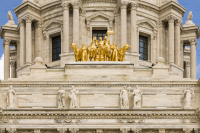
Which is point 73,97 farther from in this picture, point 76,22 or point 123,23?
point 123,23

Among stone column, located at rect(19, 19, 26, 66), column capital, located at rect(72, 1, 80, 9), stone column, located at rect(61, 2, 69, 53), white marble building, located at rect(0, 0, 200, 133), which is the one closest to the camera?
white marble building, located at rect(0, 0, 200, 133)

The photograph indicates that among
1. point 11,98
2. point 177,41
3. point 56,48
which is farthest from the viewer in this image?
point 177,41

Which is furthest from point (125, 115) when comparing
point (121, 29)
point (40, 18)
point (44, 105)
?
point (40, 18)

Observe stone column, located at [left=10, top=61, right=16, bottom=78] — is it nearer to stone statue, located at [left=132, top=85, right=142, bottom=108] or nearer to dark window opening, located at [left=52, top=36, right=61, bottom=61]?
dark window opening, located at [left=52, top=36, right=61, bottom=61]

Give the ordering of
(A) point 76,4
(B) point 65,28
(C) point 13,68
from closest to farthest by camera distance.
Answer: (B) point 65,28 → (A) point 76,4 → (C) point 13,68


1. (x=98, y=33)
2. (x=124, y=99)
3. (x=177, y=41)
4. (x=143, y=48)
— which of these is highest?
(x=98, y=33)

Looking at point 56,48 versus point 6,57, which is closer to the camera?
point 56,48

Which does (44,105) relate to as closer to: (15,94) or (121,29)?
(15,94)

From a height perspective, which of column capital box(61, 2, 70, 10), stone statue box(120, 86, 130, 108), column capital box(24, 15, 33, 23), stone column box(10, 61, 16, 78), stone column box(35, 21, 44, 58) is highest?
column capital box(61, 2, 70, 10)

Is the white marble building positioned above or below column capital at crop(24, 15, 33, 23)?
below

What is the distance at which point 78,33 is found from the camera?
8700 centimetres

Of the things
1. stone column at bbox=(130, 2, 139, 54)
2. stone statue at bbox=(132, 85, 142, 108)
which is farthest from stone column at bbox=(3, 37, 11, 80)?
stone statue at bbox=(132, 85, 142, 108)

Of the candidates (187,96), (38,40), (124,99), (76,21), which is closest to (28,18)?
(38,40)

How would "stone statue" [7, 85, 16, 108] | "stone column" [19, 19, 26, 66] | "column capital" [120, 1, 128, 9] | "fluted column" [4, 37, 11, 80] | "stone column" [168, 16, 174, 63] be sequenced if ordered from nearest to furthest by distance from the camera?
"stone statue" [7, 85, 16, 108] → "column capital" [120, 1, 128, 9] → "stone column" [19, 19, 26, 66] → "stone column" [168, 16, 174, 63] → "fluted column" [4, 37, 11, 80]
